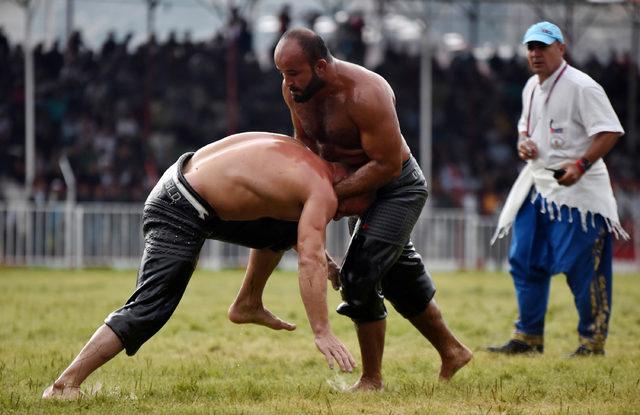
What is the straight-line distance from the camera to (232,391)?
550 cm

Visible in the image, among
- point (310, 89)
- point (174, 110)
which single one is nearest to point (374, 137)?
point (310, 89)

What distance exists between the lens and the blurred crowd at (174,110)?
1817 cm

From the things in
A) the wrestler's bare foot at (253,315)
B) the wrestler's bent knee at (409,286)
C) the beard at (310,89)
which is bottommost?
the wrestler's bare foot at (253,315)

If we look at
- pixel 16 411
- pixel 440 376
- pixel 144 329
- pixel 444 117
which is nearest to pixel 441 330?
pixel 440 376

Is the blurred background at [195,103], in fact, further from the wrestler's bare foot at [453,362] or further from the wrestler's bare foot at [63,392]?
the wrestler's bare foot at [63,392]

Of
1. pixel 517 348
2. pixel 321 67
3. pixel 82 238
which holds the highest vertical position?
pixel 321 67

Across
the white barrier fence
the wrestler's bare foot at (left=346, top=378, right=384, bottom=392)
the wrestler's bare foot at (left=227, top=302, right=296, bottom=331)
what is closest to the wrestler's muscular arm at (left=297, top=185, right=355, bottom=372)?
the wrestler's bare foot at (left=227, top=302, right=296, bottom=331)

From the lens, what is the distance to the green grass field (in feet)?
16.5

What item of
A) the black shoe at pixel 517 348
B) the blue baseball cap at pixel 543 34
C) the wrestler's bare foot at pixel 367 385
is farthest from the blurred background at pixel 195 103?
the wrestler's bare foot at pixel 367 385

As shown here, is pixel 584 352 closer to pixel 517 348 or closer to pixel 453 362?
pixel 517 348

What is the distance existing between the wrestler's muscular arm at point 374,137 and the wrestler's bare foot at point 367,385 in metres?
1.05

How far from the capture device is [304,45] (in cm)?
504

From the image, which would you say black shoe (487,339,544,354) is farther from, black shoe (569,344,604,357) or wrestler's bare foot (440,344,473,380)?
wrestler's bare foot (440,344,473,380)

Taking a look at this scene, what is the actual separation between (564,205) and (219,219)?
3.24 meters
